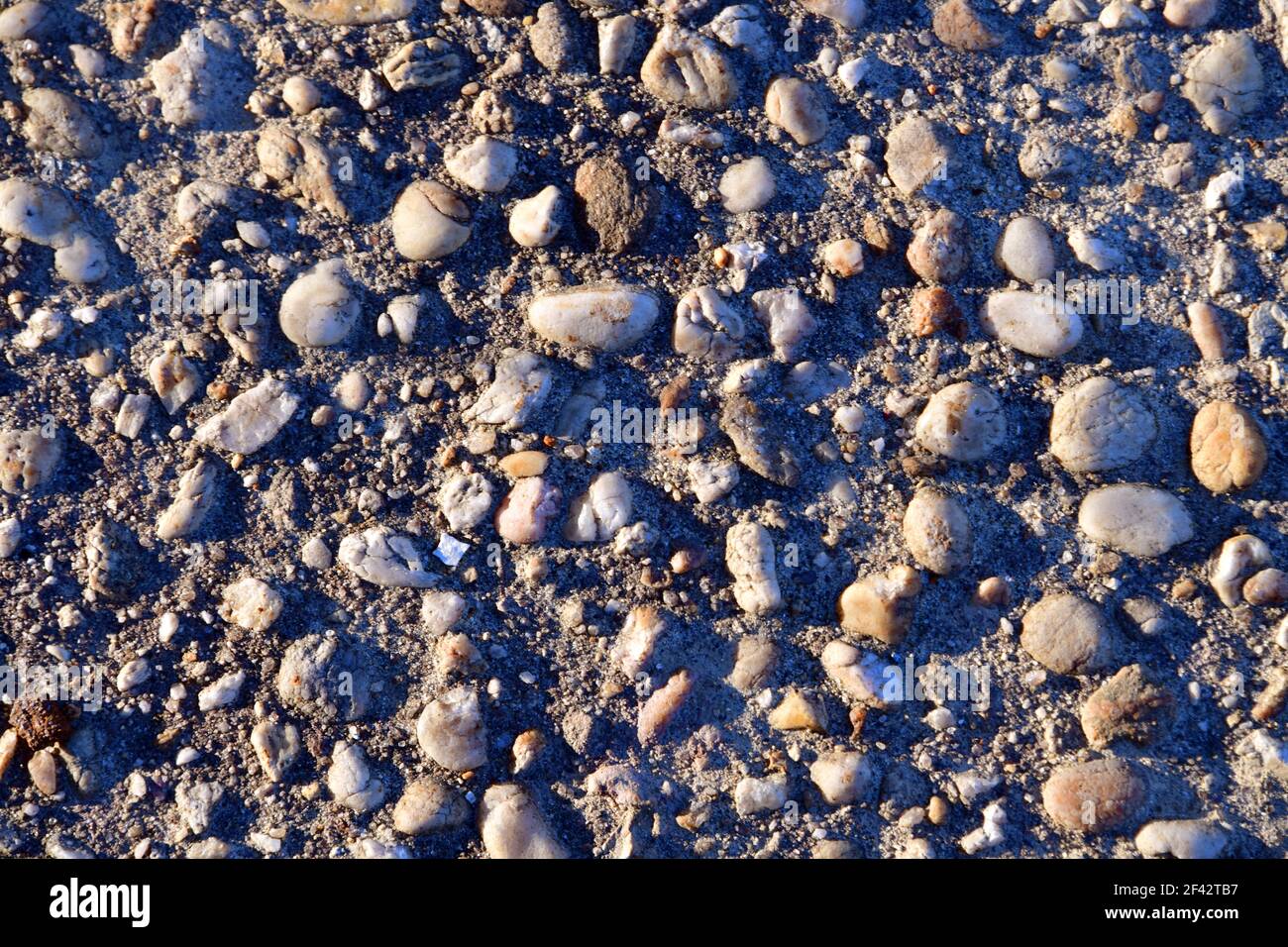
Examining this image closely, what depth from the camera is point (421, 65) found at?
6.45 ft

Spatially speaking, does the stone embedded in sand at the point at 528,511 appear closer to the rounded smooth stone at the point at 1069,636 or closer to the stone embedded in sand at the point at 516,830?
the stone embedded in sand at the point at 516,830

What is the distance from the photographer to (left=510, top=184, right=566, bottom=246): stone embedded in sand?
1911mm

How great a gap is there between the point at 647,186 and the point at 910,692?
1191 mm

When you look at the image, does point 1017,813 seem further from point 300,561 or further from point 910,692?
point 300,561

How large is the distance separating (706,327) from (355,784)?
1.18m

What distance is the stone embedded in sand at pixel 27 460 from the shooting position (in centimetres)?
190

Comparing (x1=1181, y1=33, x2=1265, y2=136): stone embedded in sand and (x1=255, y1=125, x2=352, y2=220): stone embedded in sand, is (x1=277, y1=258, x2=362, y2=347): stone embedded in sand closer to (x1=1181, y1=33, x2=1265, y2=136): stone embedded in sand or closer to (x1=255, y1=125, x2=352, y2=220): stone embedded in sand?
(x1=255, y1=125, x2=352, y2=220): stone embedded in sand

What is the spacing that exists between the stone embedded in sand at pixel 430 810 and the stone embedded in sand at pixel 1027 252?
5.21ft

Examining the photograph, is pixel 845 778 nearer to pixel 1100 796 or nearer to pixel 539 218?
pixel 1100 796

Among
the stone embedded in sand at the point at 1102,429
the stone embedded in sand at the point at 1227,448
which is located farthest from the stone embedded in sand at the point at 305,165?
the stone embedded in sand at the point at 1227,448

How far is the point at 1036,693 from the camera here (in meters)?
1.80

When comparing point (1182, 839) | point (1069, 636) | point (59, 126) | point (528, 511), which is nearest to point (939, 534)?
point (1069, 636)
